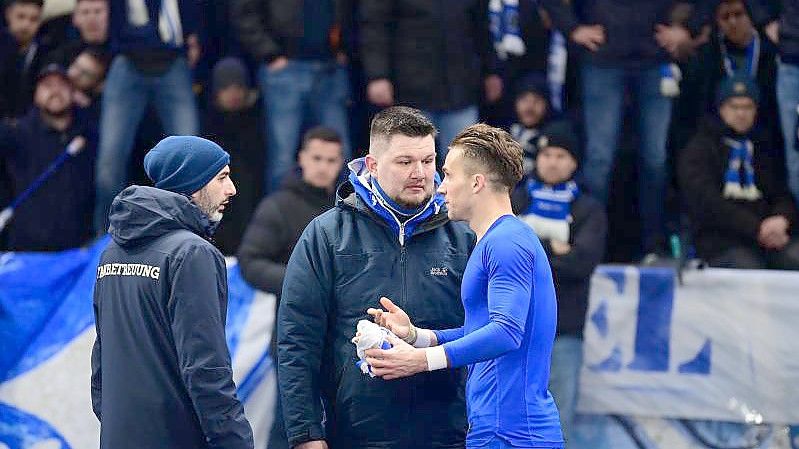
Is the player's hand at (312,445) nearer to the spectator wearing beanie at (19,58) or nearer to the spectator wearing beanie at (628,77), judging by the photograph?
the spectator wearing beanie at (628,77)

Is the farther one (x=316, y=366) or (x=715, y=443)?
(x=715, y=443)

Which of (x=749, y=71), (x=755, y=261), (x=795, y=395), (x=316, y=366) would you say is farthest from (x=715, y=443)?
(x=316, y=366)

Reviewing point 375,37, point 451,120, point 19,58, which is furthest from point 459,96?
point 19,58

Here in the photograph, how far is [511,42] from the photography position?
1001cm

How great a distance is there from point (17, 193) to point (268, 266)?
2.41m

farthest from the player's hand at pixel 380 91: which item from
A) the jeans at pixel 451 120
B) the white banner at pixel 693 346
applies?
the white banner at pixel 693 346

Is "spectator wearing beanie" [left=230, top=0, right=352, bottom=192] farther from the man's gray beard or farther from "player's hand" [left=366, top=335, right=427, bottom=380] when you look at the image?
"player's hand" [left=366, top=335, right=427, bottom=380]

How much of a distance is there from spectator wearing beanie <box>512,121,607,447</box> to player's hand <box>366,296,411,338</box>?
3454 millimetres

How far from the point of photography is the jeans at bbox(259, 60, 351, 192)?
9.60 m

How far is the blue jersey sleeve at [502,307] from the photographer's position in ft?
16.1

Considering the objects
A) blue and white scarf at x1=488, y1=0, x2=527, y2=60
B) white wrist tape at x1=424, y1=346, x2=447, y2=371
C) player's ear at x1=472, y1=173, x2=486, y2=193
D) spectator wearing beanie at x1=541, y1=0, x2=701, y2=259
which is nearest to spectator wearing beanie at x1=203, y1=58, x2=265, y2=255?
blue and white scarf at x1=488, y1=0, x2=527, y2=60

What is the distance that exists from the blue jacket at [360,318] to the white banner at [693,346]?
357 centimetres

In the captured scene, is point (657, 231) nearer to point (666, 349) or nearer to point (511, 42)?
point (666, 349)

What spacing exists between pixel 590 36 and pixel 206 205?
Result: 463cm
